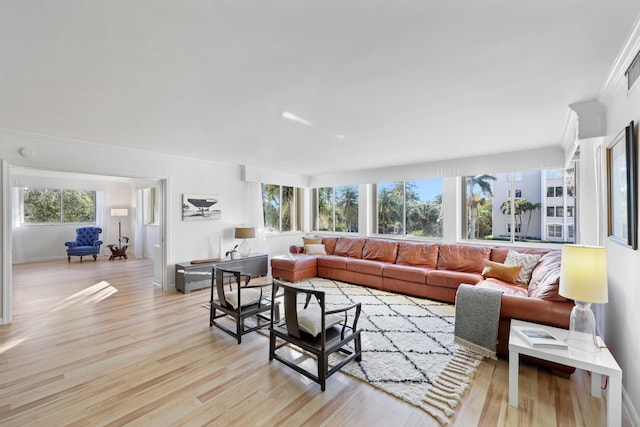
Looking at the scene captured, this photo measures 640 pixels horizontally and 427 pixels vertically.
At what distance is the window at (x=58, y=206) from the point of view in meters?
8.03

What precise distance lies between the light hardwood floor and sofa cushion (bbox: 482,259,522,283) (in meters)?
1.56

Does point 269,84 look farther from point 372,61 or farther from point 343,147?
point 343,147

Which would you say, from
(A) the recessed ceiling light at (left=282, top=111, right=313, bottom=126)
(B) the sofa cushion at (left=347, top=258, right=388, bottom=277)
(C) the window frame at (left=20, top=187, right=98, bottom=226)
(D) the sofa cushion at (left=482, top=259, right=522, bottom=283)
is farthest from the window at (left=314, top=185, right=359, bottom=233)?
(C) the window frame at (left=20, top=187, right=98, bottom=226)

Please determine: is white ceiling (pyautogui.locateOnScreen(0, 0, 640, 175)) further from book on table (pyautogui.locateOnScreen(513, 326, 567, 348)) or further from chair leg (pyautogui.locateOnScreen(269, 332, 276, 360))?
chair leg (pyautogui.locateOnScreen(269, 332, 276, 360))

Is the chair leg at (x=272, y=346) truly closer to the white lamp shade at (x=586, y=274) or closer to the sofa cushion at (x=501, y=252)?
the white lamp shade at (x=586, y=274)

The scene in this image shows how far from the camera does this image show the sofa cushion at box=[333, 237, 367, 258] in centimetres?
615

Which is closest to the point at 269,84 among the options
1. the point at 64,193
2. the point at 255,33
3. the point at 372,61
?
the point at 255,33

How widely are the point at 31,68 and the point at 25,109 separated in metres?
1.19

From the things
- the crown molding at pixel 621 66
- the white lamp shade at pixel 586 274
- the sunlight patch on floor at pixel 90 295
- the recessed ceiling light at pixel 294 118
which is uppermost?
Result: the recessed ceiling light at pixel 294 118

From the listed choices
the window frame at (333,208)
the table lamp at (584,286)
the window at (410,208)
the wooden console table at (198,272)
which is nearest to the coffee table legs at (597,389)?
the table lamp at (584,286)

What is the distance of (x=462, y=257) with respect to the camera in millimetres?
4805

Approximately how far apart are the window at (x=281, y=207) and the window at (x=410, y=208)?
223 centimetres

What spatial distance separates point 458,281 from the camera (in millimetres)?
4215

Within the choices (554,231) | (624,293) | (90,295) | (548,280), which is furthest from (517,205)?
(90,295)
